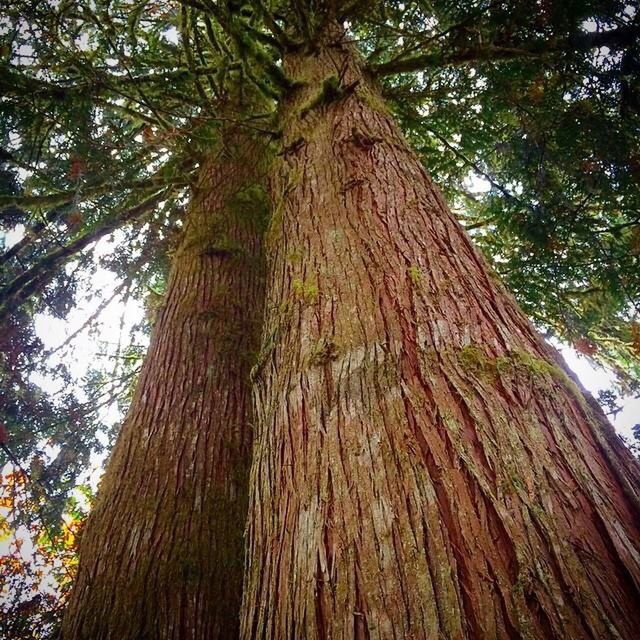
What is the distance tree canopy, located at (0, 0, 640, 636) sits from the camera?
3480 mm

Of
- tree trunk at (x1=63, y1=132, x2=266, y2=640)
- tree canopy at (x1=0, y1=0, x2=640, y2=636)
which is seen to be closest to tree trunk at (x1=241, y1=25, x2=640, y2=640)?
tree trunk at (x1=63, y1=132, x2=266, y2=640)

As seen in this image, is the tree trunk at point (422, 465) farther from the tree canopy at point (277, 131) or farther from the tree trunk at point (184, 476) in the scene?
the tree canopy at point (277, 131)

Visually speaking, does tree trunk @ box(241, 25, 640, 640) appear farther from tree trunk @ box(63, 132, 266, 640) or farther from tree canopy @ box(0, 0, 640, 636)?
tree canopy @ box(0, 0, 640, 636)

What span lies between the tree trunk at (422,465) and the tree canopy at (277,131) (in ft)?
6.14

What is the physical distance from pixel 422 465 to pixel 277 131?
266 centimetres

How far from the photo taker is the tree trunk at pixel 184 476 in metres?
1.95

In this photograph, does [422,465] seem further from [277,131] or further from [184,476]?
[277,131]

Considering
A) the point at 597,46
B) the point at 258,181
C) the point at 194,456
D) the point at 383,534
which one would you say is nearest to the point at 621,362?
the point at 597,46

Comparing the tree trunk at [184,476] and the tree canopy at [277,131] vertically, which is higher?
the tree canopy at [277,131]

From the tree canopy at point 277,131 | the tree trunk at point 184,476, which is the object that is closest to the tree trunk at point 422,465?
the tree trunk at point 184,476

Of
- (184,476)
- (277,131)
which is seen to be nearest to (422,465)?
(184,476)

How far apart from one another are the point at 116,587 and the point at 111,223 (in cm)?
477

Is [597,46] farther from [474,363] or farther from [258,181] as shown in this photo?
[474,363]

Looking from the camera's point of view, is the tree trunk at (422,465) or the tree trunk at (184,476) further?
the tree trunk at (184,476)
